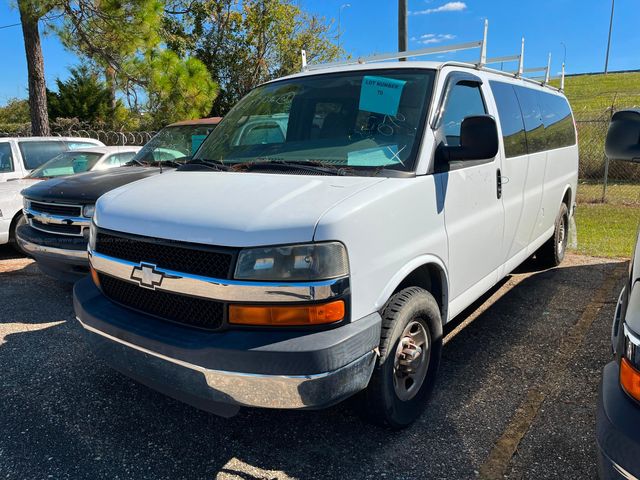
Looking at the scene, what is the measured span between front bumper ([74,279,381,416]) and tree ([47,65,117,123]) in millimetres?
25351

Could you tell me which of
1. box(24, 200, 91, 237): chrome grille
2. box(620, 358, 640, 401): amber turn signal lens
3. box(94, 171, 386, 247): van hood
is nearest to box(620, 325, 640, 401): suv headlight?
box(620, 358, 640, 401): amber turn signal lens

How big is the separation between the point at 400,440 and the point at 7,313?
4187mm

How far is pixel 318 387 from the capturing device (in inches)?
89.4

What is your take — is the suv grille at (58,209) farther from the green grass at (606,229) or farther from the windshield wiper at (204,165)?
the green grass at (606,229)

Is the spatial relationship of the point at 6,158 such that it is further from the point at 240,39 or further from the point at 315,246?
the point at 240,39

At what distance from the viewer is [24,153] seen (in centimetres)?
866

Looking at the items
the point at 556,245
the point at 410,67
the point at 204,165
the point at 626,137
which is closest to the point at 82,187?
the point at 204,165

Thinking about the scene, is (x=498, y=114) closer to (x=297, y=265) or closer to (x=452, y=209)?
(x=452, y=209)

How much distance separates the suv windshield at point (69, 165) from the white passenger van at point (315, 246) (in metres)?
4.57

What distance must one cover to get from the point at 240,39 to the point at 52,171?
56.2 feet

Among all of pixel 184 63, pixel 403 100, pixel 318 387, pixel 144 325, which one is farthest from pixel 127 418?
pixel 184 63

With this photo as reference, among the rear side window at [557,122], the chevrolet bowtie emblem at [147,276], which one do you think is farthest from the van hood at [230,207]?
the rear side window at [557,122]

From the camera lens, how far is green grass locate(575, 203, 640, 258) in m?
7.34

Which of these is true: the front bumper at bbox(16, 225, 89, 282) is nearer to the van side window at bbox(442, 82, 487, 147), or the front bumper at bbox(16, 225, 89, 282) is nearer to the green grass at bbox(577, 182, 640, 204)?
the van side window at bbox(442, 82, 487, 147)
